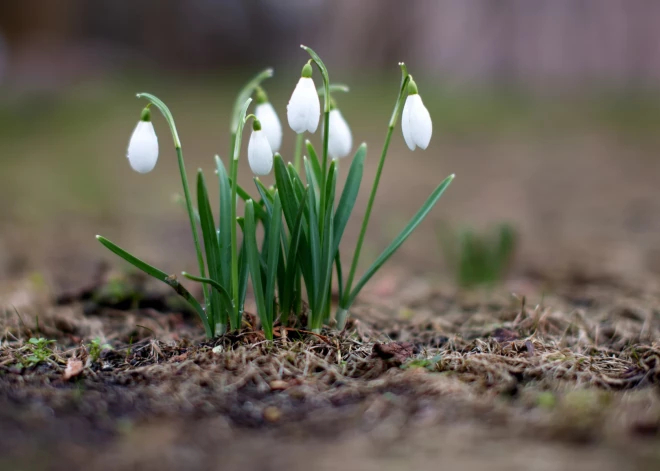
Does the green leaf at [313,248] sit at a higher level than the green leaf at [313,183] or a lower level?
lower

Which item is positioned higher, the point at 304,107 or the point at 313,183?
the point at 304,107

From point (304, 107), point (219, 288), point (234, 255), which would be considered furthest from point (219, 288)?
point (304, 107)

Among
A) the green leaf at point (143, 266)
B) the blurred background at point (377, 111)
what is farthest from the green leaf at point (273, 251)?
the blurred background at point (377, 111)

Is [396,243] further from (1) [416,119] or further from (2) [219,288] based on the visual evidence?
(2) [219,288]

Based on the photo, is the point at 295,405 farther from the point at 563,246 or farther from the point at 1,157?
the point at 1,157

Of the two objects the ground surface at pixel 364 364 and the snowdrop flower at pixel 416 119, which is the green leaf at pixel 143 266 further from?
the snowdrop flower at pixel 416 119

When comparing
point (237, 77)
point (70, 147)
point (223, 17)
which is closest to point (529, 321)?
point (70, 147)

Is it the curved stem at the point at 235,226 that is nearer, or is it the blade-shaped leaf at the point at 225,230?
the curved stem at the point at 235,226
